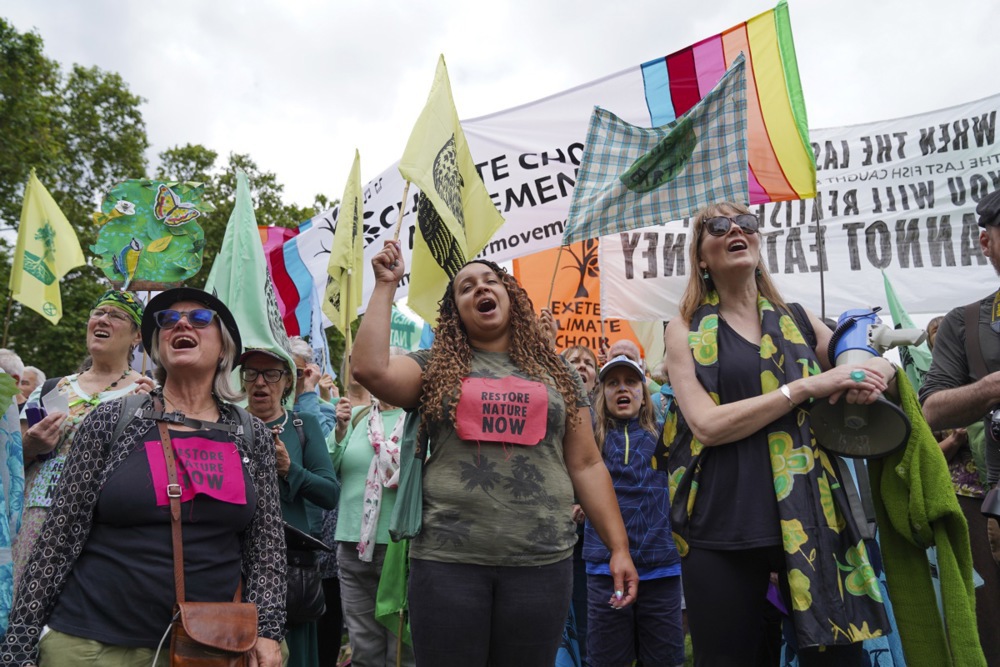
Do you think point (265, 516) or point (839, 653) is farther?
point (265, 516)

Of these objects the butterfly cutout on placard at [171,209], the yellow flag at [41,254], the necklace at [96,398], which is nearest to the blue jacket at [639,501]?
the necklace at [96,398]

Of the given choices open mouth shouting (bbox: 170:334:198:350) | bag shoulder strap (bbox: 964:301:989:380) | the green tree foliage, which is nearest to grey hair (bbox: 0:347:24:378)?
open mouth shouting (bbox: 170:334:198:350)

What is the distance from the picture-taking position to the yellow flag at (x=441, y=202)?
3.66 meters

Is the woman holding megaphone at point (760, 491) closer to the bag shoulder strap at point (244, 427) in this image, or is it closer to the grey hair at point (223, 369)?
the bag shoulder strap at point (244, 427)

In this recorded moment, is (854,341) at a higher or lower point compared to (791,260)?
lower

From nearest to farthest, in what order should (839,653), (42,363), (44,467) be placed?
(839,653) < (44,467) < (42,363)

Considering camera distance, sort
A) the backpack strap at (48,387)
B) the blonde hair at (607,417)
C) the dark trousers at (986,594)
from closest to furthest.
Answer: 1. the dark trousers at (986,594)
2. the backpack strap at (48,387)
3. the blonde hair at (607,417)

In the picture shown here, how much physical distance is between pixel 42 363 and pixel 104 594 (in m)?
20.2

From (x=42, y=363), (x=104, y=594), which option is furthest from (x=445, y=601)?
(x=42, y=363)

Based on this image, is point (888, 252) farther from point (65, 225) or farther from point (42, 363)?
point (42, 363)

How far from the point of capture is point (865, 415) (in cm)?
249

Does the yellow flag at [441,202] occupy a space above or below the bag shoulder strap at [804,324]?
above

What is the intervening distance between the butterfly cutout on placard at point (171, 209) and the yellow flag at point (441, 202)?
194cm

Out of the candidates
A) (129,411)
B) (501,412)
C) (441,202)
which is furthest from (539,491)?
(441,202)
